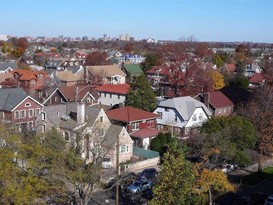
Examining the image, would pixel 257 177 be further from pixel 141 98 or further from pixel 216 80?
pixel 216 80

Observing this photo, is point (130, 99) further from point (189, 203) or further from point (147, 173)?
point (189, 203)

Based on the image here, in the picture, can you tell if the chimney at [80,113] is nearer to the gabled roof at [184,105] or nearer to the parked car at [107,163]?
the parked car at [107,163]

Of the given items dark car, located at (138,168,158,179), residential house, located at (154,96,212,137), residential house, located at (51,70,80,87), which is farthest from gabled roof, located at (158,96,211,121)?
residential house, located at (51,70,80,87)

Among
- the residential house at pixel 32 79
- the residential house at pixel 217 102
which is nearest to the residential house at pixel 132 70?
the residential house at pixel 32 79

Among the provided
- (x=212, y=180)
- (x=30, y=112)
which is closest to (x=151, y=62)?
(x=30, y=112)

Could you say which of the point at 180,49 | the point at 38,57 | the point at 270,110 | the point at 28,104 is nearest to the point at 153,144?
the point at 270,110

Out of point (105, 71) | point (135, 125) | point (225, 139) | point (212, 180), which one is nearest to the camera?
point (212, 180)
